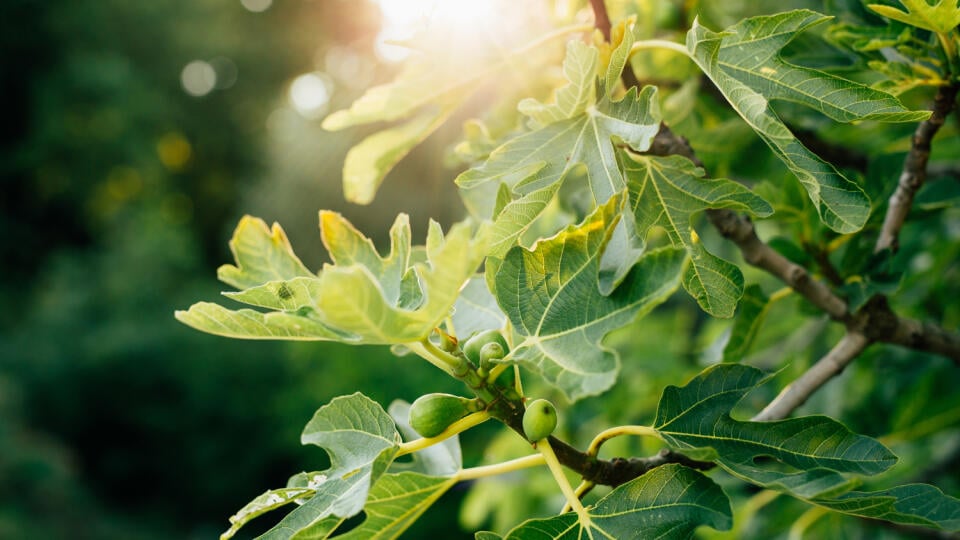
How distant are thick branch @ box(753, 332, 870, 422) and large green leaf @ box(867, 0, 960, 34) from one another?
A: 37 centimetres

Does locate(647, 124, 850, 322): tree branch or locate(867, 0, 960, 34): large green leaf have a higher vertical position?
locate(867, 0, 960, 34): large green leaf

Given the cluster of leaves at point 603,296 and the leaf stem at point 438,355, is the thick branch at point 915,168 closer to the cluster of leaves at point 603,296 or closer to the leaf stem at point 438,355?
the cluster of leaves at point 603,296

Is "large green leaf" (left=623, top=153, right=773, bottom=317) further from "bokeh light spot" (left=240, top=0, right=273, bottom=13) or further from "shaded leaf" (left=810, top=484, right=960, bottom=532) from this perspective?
"bokeh light spot" (left=240, top=0, right=273, bottom=13)

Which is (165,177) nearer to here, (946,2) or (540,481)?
(540,481)

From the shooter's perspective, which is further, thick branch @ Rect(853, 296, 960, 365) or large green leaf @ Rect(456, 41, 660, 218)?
thick branch @ Rect(853, 296, 960, 365)

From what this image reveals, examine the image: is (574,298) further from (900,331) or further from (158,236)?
(158,236)

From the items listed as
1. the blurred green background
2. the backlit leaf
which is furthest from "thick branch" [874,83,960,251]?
the blurred green background

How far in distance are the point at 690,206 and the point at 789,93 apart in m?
0.13

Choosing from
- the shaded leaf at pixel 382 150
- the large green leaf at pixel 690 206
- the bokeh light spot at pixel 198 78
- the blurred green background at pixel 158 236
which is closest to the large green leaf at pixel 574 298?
the large green leaf at pixel 690 206

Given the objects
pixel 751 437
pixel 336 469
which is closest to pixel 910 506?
pixel 751 437

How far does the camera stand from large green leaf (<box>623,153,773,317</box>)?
2.25 feet

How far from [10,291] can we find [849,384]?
11.7 meters

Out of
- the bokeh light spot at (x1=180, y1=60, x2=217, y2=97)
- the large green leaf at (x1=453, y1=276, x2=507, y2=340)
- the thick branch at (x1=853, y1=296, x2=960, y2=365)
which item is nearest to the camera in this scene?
the large green leaf at (x1=453, y1=276, x2=507, y2=340)

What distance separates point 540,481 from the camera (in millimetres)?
1868
